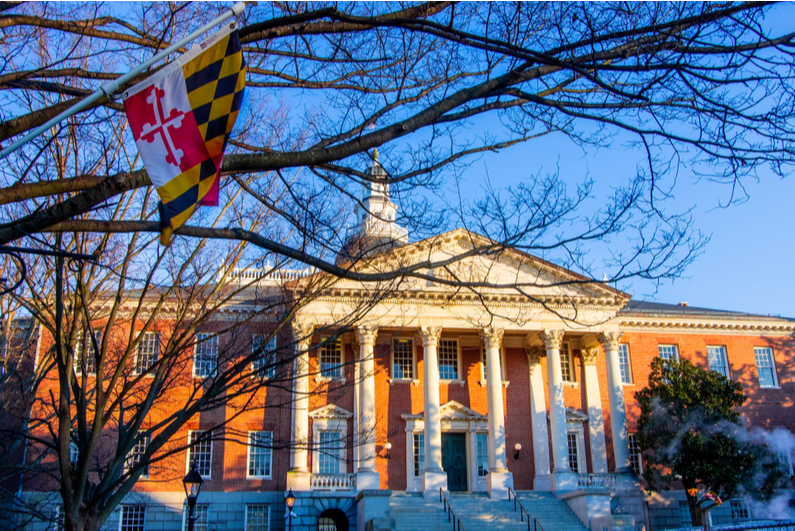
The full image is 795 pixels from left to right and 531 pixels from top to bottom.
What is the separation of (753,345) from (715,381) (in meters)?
7.95

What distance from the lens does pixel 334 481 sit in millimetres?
27203

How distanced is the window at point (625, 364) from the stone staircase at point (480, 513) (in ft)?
27.4

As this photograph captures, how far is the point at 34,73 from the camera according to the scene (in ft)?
24.5

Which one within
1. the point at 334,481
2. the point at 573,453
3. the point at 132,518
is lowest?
the point at 132,518

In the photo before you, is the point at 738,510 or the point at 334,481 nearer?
the point at 334,481

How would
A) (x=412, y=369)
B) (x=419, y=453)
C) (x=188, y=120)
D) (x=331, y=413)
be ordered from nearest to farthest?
(x=188, y=120) < (x=331, y=413) < (x=419, y=453) < (x=412, y=369)

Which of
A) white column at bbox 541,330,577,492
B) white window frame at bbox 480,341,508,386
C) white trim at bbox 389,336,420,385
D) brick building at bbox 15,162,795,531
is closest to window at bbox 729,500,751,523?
brick building at bbox 15,162,795,531

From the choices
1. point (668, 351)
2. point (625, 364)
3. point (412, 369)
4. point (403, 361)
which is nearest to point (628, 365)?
point (625, 364)

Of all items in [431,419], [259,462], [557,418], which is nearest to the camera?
[431,419]

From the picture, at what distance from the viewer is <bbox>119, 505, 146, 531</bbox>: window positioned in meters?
27.5

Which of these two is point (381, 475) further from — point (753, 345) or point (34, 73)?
point (34, 73)

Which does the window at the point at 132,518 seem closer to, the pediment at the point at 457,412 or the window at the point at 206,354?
the window at the point at 206,354

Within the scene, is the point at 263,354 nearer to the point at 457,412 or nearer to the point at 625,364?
the point at 457,412

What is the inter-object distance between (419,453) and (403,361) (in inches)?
162
